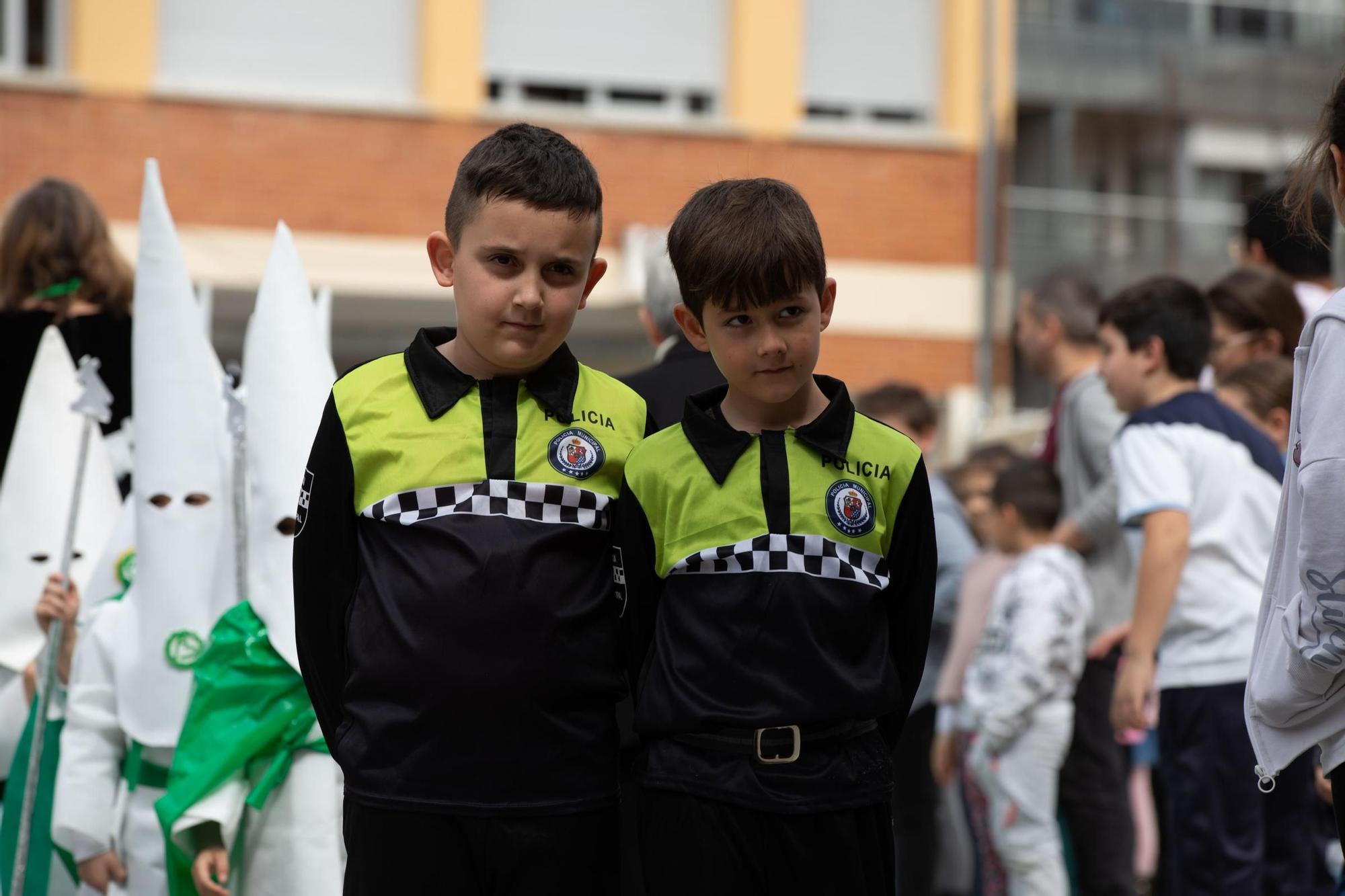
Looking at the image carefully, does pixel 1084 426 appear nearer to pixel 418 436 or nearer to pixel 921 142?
pixel 418 436

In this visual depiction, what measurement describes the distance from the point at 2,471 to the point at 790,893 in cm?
314

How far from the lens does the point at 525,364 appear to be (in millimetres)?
2869

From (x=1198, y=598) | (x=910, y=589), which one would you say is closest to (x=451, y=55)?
(x=1198, y=598)

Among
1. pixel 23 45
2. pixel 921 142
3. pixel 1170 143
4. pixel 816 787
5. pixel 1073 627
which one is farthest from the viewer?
pixel 1170 143

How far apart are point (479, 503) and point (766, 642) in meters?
0.50

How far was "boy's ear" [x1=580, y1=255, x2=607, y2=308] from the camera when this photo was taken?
2.94 m

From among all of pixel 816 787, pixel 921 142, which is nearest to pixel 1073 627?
pixel 816 787

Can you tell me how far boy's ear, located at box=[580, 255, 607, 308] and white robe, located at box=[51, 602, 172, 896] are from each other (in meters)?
1.56

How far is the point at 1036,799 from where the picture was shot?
5.61m

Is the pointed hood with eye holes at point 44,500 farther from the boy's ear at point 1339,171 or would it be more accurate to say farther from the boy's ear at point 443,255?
the boy's ear at point 1339,171

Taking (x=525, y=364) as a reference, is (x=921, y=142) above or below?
above

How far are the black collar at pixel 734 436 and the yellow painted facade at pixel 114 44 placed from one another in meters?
11.2

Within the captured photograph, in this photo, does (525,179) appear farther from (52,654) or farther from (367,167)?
(367,167)

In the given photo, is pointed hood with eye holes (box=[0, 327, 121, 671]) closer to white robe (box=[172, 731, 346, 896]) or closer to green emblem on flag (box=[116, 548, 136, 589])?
green emblem on flag (box=[116, 548, 136, 589])
